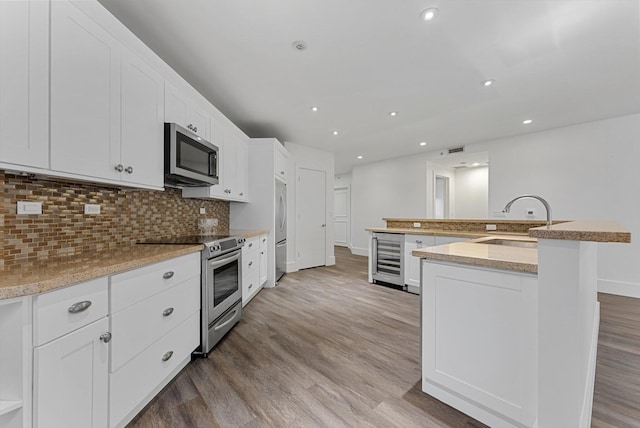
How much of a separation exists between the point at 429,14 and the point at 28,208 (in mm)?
2740

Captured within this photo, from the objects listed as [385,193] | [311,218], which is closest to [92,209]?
[311,218]

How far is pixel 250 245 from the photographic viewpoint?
3.09m

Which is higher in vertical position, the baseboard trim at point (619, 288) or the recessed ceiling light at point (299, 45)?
the recessed ceiling light at point (299, 45)

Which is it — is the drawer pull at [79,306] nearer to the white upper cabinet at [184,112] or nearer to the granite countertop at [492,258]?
the white upper cabinet at [184,112]

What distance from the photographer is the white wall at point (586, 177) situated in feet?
11.7

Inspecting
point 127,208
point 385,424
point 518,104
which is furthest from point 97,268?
point 518,104

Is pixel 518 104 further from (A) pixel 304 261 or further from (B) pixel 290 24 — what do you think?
(A) pixel 304 261

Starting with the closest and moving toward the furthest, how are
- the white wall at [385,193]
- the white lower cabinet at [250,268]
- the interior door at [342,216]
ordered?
1. the white lower cabinet at [250,268]
2. the white wall at [385,193]
3. the interior door at [342,216]

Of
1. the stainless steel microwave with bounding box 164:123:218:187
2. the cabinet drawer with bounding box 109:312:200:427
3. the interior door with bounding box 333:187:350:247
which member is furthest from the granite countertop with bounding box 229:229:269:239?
the interior door with bounding box 333:187:350:247

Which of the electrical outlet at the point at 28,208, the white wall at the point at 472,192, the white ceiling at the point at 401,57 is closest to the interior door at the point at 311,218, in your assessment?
the white ceiling at the point at 401,57

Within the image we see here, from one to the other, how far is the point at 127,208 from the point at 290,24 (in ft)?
6.29

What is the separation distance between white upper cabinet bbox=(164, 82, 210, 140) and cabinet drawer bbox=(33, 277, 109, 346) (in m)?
1.44

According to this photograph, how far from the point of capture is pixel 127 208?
199cm

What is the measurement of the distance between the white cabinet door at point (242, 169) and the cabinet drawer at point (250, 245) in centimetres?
64
